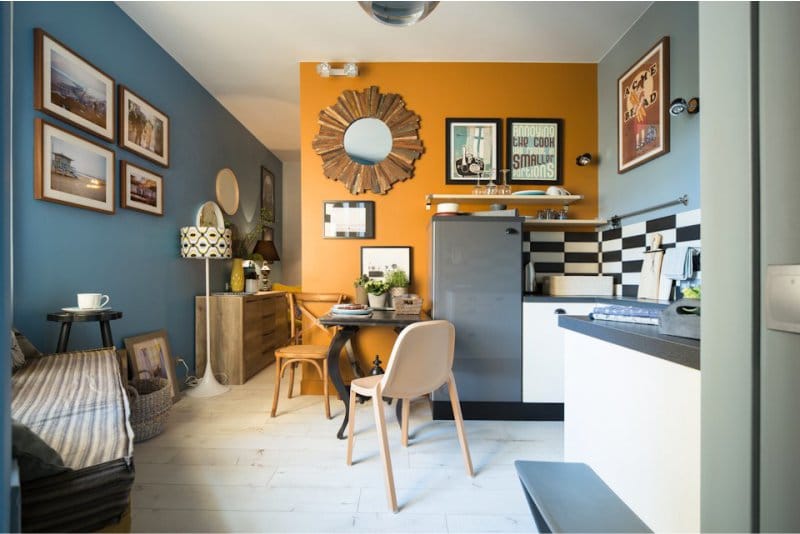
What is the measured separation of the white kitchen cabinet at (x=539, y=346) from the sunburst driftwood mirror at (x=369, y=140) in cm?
154

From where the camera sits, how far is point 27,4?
1.85 metres

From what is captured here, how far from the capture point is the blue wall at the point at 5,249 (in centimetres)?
45

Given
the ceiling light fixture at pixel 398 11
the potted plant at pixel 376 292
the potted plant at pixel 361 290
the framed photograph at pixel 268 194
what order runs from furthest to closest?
the framed photograph at pixel 268 194 → the potted plant at pixel 361 290 → the potted plant at pixel 376 292 → the ceiling light fixture at pixel 398 11

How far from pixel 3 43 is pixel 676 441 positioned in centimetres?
135

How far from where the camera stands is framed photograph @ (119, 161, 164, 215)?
99.3 inches

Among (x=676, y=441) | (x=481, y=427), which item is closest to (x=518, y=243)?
(x=481, y=427)

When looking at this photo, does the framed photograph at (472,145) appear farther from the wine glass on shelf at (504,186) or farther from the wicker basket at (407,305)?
the wicker basket at (407,305)

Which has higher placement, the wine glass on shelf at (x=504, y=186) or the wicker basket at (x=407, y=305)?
the wine glass on shelf at (x=504, y=186)

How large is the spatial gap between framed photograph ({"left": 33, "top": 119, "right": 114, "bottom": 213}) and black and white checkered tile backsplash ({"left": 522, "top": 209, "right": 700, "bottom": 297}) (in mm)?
3160

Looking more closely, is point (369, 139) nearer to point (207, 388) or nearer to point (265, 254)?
point (265, 254)

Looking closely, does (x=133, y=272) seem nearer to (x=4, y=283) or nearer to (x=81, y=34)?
(x=81, y=34)

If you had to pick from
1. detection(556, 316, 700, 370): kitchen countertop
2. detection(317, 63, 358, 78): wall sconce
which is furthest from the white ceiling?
detection(556, 316, 700, 370): kitchen countertop

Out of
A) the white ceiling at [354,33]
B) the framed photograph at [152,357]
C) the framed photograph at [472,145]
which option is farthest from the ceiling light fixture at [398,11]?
the framed photograph at [152,357]

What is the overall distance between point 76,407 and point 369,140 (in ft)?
8.40
